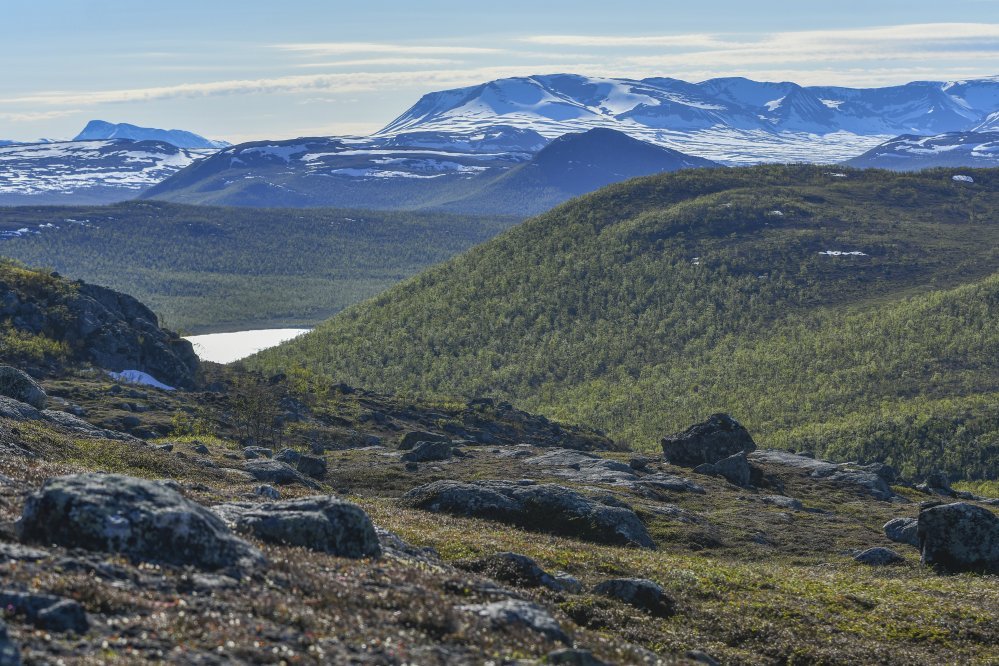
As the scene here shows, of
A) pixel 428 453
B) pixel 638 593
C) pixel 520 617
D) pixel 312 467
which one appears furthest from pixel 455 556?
pixel 428 453

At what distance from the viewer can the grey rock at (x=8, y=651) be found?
46.3 ft

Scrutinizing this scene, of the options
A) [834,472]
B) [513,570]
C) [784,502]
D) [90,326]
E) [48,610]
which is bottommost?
[834,472]

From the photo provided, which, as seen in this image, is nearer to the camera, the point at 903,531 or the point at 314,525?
the point at 314,525

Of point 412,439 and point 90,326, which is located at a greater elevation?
point 90,326

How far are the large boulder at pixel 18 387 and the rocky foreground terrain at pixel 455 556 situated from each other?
14 centimetres

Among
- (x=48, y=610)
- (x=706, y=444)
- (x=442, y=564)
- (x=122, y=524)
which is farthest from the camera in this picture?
(x=706, y=444)

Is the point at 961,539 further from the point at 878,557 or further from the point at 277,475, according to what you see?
the point at 277,475

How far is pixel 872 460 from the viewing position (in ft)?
385

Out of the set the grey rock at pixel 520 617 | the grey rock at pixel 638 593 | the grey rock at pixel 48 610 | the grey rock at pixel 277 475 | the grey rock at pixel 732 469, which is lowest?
the grey rock at pixel 732 469

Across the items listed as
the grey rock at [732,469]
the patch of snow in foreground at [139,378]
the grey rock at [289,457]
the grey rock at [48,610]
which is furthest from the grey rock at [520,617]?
the patch of snow in foreground at [139,378]

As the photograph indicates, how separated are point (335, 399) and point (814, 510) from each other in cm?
6020

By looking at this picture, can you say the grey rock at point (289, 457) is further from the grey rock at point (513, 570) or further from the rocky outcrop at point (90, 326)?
the rocky outcrop at point (90, 326)

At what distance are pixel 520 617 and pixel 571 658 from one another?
2781 mm

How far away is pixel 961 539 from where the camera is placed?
151 ft
